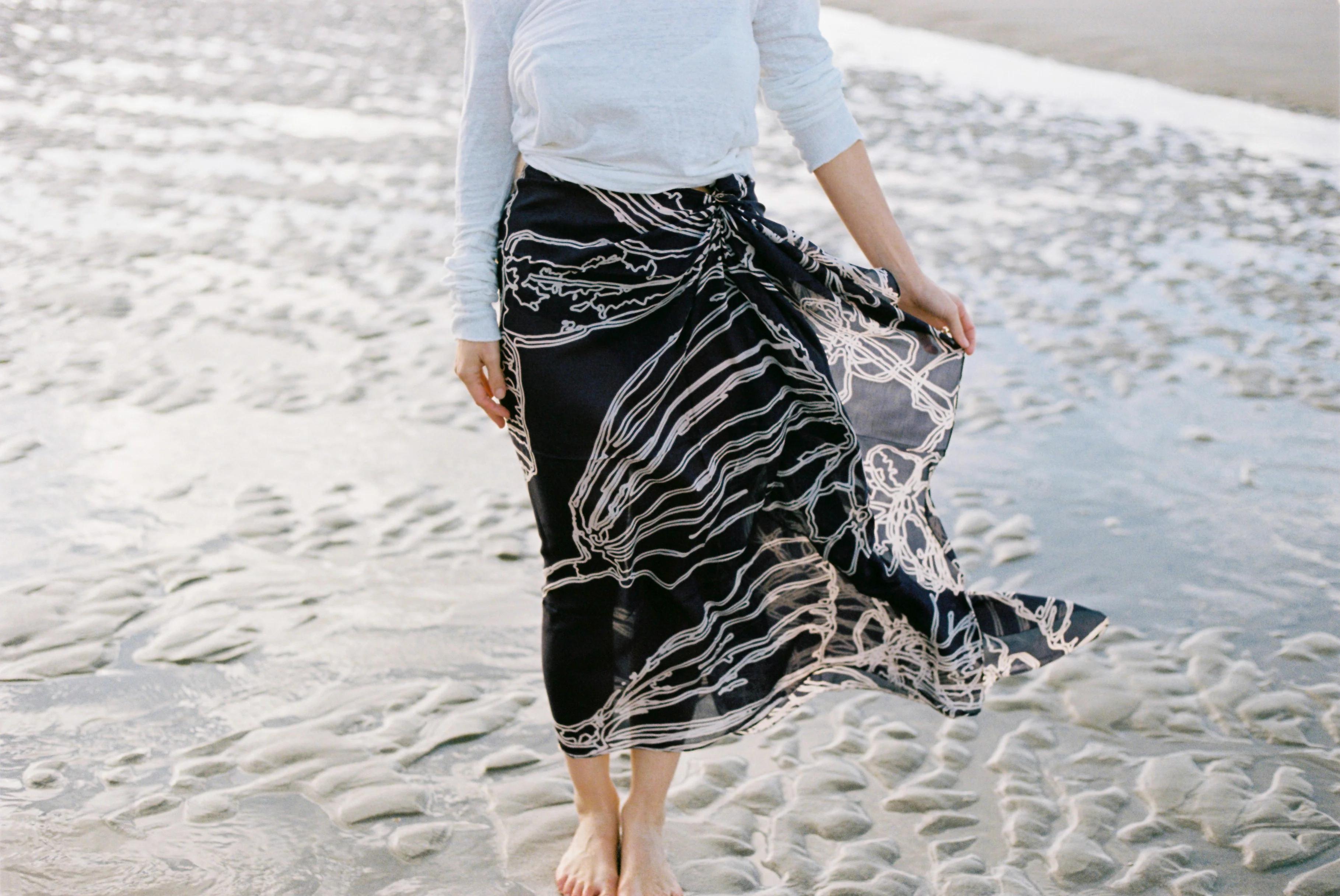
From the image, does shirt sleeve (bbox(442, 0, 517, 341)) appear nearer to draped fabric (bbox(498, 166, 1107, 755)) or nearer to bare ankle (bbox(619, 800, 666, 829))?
draped fabric (bbox(498, 166, 1107, 755))

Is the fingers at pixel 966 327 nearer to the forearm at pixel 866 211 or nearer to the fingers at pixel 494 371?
the forearm at pixel 866 211

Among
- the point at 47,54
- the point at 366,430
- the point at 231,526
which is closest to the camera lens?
the point at 231,526

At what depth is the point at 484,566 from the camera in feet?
11.3

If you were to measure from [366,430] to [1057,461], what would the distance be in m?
2.26

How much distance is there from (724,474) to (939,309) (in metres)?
0.52

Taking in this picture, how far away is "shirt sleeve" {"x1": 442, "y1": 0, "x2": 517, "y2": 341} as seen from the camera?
2.08 metres

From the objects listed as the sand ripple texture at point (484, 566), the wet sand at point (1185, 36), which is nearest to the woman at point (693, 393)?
the sand ripple texture at point (484, 566)

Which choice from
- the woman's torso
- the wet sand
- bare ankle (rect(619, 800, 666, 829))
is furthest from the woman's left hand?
the wet sand

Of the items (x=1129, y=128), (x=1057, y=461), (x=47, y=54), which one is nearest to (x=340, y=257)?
(x=1057, y=461)

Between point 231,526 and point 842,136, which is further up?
point 842,136

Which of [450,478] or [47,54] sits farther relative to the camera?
[47,54]

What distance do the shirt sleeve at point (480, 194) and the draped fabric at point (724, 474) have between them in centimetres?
4

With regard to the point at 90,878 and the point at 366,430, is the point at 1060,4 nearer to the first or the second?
the point at 366,430

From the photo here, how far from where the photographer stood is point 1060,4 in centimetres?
1218
